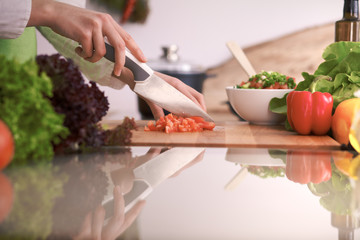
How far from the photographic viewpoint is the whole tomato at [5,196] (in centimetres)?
52

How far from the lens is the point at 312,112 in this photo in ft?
4.29

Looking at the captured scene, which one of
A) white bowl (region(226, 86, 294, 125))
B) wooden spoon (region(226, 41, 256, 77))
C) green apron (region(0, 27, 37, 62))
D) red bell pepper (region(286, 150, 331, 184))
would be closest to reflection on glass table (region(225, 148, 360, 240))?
red bell pepper (region(286, 150, 331, 184))

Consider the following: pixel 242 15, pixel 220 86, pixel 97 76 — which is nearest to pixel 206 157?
pixel 97 76

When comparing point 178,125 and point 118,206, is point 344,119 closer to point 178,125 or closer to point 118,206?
point 178,125

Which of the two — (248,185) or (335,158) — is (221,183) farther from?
(335,158)

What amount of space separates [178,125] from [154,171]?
0.53 metres

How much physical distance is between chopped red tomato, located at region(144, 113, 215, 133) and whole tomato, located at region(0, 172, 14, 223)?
0.65 m

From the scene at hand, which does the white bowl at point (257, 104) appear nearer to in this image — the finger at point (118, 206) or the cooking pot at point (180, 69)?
the cooking pot at point (180, 69)

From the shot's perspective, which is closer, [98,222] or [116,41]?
[98,222]

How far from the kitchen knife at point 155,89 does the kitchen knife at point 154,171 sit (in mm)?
309

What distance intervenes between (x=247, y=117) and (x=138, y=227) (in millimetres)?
1149

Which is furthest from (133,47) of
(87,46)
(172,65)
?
(172,65)

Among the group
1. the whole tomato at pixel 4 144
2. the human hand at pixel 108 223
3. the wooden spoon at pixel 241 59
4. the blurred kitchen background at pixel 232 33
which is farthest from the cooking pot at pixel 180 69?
the human hand at pixel 108 223

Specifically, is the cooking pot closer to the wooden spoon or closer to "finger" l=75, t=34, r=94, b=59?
the wooden spoon
